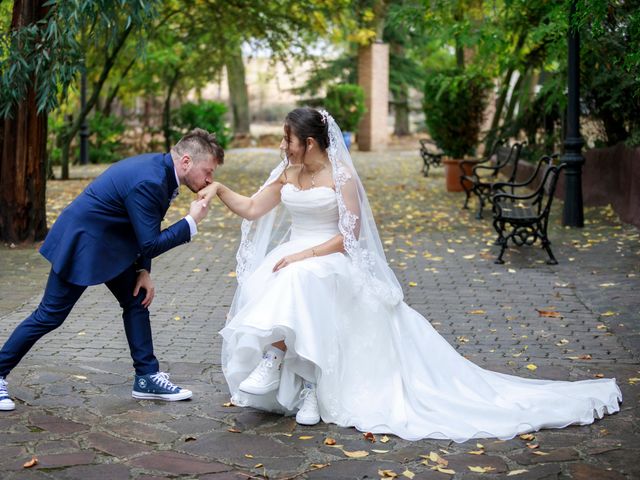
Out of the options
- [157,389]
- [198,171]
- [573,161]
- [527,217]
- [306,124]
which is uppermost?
Answer: [306,124]

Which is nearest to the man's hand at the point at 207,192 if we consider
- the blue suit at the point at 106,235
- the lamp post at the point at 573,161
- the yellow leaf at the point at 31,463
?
the blue suit at the point at 106,235

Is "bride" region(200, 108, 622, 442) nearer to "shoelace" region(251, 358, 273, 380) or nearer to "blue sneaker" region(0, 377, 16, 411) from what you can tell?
"shoelace" region(251, 358, 273, 380)

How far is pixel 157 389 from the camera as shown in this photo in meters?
5.89

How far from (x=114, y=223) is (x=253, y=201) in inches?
38.9

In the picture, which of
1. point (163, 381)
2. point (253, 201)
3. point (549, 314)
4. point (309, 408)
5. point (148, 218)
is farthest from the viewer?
point (549, 314)

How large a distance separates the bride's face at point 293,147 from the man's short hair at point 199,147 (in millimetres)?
477

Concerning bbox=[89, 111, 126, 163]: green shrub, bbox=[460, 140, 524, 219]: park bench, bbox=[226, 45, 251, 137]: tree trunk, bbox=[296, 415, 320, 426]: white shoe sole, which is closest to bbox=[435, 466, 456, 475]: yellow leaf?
bbox=[296, 415, 320, 426]: white shoe sole

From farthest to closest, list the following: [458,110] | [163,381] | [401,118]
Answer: [401,118] → [458,110] → [163,381]

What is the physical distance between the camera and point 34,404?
5.80 m

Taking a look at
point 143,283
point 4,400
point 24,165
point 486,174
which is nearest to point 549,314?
point 143,283

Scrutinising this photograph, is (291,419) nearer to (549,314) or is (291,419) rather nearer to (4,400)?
(4,400)

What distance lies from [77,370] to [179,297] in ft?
9.04

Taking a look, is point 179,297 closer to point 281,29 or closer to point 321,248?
point 321,248

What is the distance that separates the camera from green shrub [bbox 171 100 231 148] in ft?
98.4
